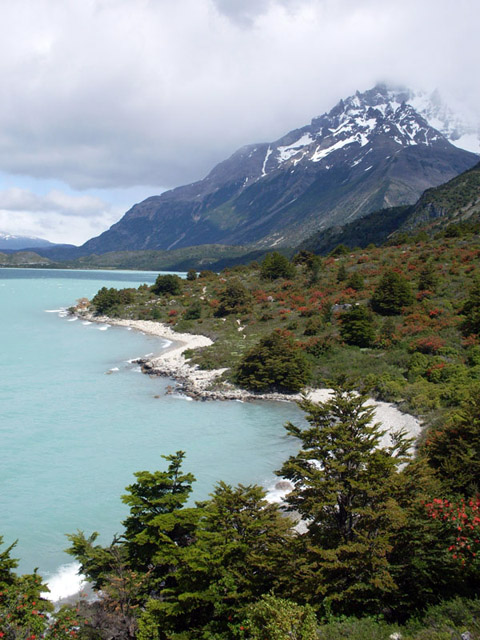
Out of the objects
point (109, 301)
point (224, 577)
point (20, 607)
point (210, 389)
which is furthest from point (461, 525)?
point (109, 301)

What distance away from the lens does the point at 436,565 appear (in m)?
8.35

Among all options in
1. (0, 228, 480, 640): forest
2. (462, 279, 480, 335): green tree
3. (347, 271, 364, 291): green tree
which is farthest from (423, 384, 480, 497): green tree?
(347, 271, 364, 291): green tree

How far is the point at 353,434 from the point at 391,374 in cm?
1992

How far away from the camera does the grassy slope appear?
87.7 feet

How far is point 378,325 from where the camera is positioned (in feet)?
123

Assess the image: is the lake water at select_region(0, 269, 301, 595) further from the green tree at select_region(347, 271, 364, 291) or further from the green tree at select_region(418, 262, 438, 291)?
the green tree at select_region(347, 271, 364, 291)

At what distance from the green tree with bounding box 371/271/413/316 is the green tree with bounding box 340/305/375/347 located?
376 centimetres

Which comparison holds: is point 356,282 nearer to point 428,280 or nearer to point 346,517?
point 428,280

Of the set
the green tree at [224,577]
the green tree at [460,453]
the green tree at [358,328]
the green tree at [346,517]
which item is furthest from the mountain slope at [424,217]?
the green tree at [224,577]

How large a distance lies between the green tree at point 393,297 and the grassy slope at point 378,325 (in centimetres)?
117

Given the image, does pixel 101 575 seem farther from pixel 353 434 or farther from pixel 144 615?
pixel 353 434

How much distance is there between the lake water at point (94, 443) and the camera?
52.4 feet

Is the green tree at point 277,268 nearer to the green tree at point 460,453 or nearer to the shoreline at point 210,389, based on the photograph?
the shoreline at point 210,389

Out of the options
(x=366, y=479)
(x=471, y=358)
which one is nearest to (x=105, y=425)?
(x=366, y=479)
